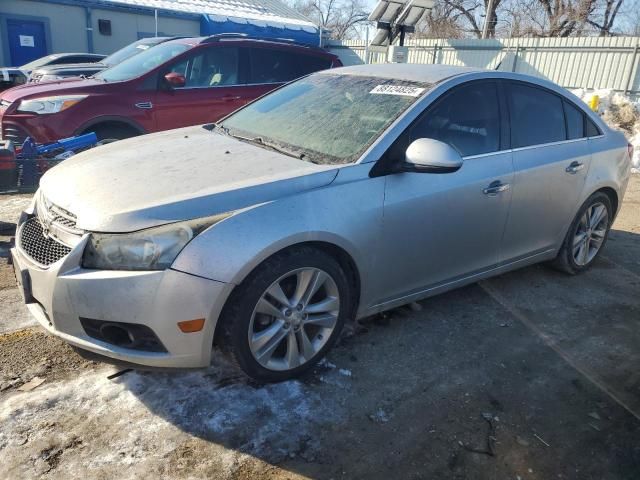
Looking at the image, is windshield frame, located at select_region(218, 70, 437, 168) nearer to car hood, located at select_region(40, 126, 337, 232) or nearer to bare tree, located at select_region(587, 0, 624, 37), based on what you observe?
car hood, located at select_region(40, 126, 337, 232)

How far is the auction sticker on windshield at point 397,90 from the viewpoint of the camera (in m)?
3.38

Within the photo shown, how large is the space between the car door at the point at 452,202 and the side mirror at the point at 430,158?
9cm

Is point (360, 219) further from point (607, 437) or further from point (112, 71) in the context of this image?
point (112, 71)

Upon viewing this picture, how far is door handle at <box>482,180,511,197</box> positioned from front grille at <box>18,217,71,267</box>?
2490mm

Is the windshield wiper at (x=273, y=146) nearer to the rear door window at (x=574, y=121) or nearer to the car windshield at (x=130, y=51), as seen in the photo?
the rear door window at (x=574, y=121)

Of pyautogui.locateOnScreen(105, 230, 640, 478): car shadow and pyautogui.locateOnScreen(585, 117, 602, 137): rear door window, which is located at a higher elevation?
pyautogui.locateOnScreen(585, 117, 602, 137): rear door window

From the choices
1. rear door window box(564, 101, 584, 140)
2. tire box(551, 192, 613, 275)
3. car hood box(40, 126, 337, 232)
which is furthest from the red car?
tire box(551, 192, 613, 275)

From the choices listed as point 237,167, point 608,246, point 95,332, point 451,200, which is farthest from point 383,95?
point 608,246

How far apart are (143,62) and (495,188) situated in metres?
5.10

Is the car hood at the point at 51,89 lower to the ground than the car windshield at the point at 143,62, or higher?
lower

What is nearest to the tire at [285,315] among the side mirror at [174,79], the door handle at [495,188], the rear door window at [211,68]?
the door handle at [495,188]

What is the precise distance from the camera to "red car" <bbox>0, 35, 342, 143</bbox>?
6.04m

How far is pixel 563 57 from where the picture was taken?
14680 millimetres

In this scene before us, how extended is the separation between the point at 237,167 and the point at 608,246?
4400 mm
